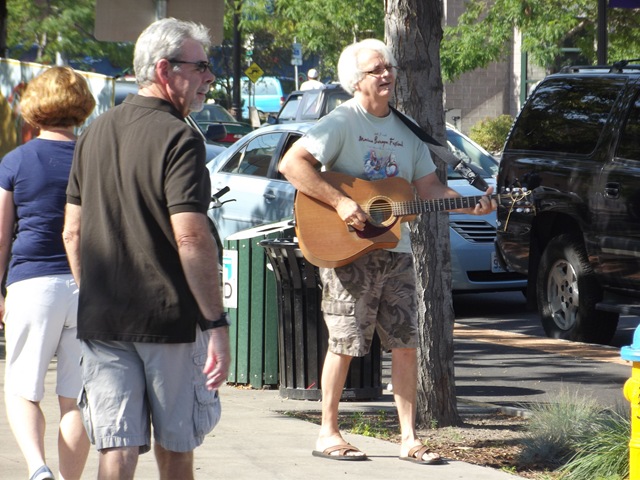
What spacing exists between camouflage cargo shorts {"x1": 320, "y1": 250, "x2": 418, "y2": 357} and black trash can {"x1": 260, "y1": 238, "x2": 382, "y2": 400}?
140 centimetres

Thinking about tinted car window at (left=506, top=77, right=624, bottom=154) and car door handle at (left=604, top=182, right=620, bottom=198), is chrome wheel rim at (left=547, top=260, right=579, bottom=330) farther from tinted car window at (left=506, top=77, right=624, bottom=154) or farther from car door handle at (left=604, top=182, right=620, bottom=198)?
tinted car window at (left=506, top=77, right=624, bottom=154)

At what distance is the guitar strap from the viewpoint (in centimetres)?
584

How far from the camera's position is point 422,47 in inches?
257

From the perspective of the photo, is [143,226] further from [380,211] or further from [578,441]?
[578,441]

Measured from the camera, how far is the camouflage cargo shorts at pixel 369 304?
5840mm

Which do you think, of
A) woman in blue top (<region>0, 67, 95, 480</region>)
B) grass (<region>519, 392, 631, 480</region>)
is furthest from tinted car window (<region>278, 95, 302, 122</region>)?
woman in blue top (<region>0, 67, 95, 480</region>)

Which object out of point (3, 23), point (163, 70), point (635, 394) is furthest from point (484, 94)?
point (163, 70)

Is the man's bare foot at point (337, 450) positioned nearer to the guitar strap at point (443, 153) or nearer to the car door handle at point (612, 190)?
the guitar strap at point (443, 153)

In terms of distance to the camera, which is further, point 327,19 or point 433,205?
point 327,19

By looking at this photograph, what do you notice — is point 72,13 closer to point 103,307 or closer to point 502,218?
point 502,218

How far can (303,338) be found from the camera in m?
7.37

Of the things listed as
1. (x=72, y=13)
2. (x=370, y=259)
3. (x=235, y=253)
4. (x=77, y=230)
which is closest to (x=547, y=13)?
(x=72, y=13)

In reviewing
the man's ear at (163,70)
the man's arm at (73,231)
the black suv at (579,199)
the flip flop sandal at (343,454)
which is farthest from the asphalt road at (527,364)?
the man's ear at (163,70)

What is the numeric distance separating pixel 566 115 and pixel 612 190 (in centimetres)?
100
